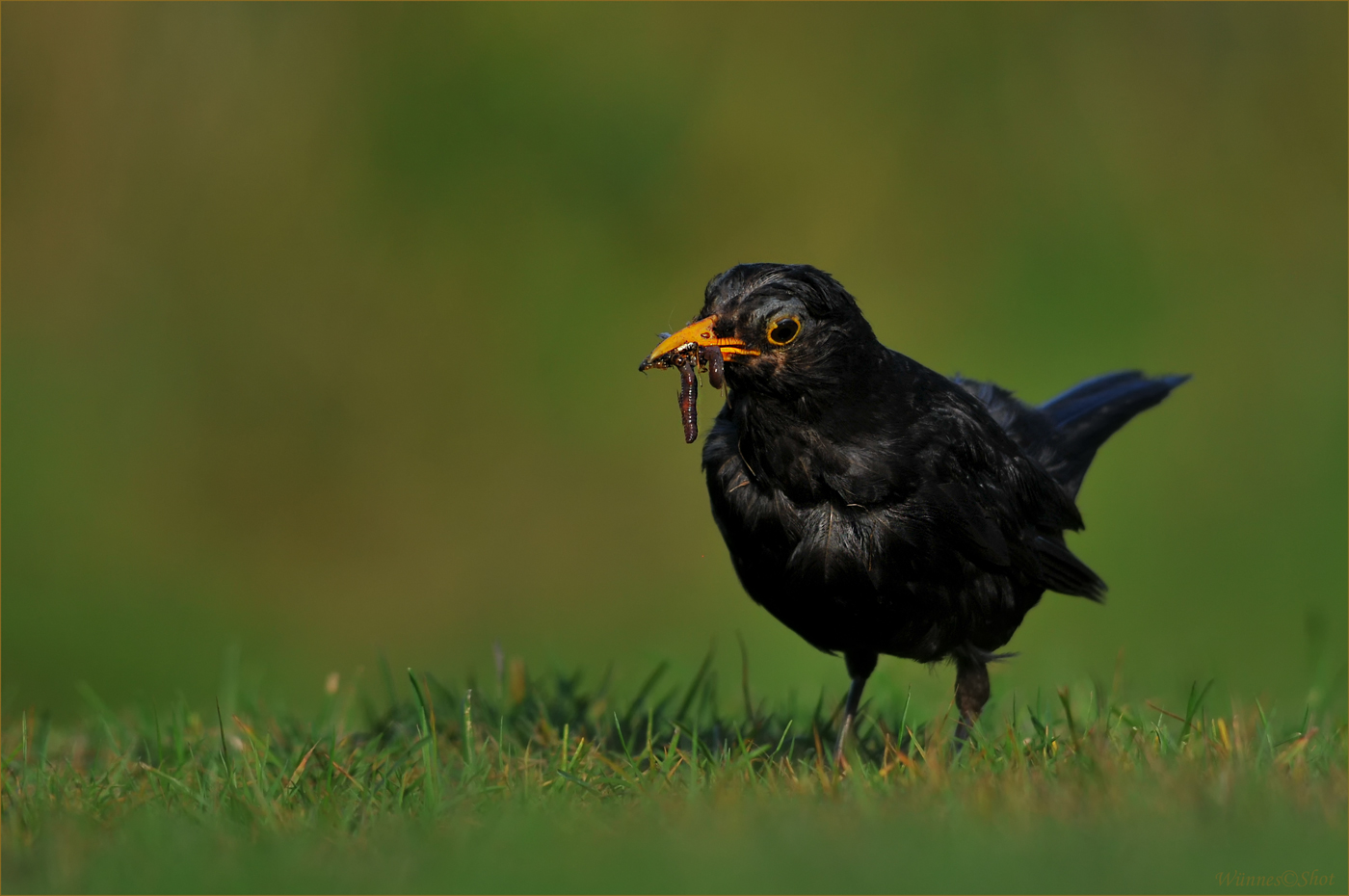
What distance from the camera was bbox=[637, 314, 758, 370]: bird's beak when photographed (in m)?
3.93

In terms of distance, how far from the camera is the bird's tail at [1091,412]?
206 inches

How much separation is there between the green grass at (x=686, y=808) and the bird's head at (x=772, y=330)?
3.57ft

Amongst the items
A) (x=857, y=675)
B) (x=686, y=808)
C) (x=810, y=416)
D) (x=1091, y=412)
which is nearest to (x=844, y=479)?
(x=810, y=416)

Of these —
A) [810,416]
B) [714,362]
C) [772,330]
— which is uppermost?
[772,330]

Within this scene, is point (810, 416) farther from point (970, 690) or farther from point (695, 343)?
point (970, 690)

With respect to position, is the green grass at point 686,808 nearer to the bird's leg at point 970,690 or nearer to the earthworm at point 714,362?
the bird's leg at point 970,690

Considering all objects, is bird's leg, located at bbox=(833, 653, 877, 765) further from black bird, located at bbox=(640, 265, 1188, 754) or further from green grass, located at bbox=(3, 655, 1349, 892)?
green grass, located at bbox=(3, 655, 1349, 892)

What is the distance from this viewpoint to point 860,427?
4.15m

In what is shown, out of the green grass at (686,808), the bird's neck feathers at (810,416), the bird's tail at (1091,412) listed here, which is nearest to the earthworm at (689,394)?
the bird's neck feathers at (810,416)

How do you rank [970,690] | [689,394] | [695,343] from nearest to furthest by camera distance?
[695,343]
[689,394]
[970,690]

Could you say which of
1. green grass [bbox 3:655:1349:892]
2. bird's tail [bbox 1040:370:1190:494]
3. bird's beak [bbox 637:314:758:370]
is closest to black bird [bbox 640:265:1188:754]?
bird's beak [bbox 637:314:758:370]

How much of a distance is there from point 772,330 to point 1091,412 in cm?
196

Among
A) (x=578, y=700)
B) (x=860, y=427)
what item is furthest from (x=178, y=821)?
(x=860, y=427)

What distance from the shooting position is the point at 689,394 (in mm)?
4055
